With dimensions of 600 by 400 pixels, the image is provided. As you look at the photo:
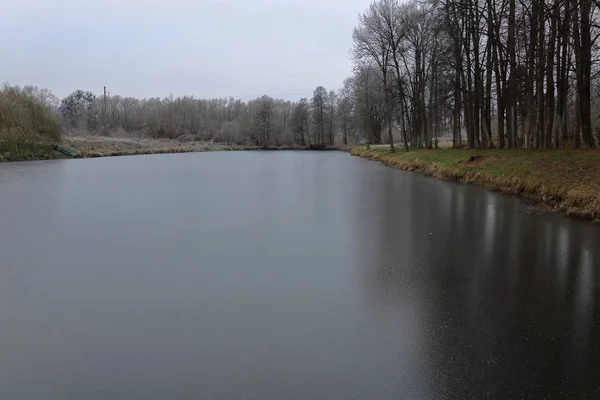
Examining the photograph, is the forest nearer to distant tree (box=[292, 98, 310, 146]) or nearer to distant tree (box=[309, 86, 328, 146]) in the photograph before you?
distant tree (box=[309, 86, 328, 146])

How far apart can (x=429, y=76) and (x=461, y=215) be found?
26.3 meters

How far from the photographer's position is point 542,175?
13805 millimetres

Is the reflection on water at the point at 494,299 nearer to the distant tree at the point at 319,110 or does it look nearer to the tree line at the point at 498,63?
the tree line at the point at 498,63

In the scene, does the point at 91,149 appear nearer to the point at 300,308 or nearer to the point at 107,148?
the point at 107,148

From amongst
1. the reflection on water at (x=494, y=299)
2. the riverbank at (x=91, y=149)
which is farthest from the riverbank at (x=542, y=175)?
the riverbank at (x=91, y=149)

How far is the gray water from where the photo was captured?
11.7ft

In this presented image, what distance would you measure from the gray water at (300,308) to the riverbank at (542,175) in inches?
44.8

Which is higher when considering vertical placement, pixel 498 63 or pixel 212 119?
pixel 212 119

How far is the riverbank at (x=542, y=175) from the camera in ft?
35.7

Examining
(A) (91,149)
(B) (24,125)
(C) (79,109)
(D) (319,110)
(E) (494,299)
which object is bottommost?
(E) (494,299)

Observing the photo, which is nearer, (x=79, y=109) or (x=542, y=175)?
(x=542, y=175)

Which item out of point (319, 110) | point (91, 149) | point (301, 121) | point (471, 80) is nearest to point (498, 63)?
point (471, 80)

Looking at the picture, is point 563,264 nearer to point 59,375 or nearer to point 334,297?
point 334,297

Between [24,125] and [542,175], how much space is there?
38.5 metres
